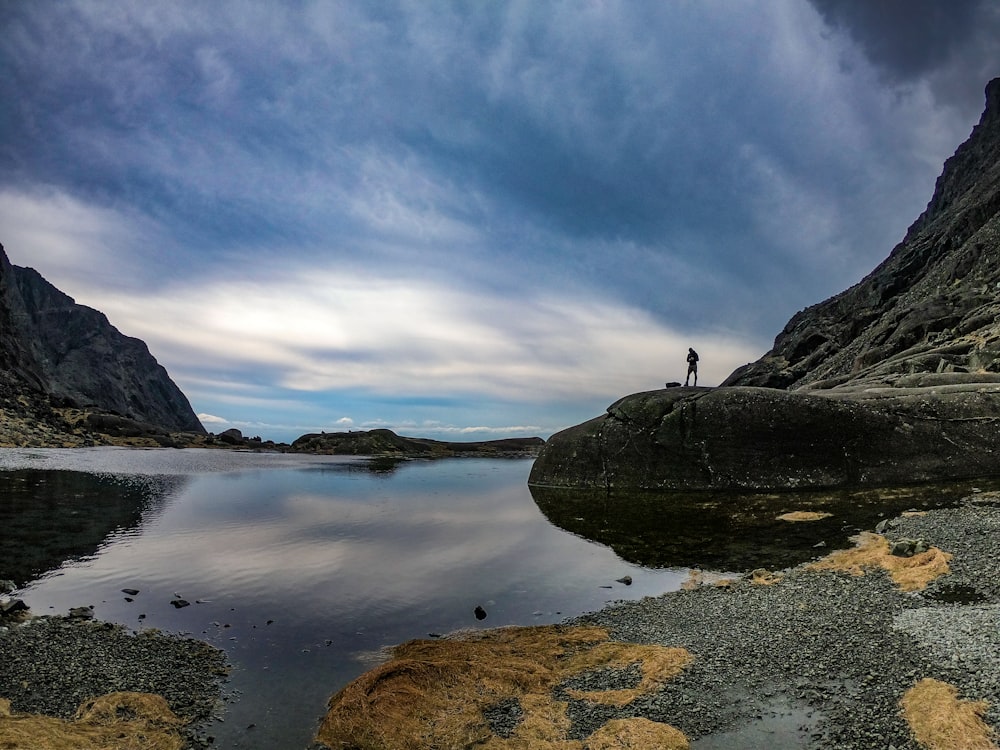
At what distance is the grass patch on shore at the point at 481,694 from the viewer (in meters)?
8.09

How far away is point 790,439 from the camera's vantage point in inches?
1188

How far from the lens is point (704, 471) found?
31.3m

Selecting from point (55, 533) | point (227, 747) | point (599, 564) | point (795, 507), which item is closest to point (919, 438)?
point (795, 507)

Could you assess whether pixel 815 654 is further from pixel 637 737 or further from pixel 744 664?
pixel 637 737

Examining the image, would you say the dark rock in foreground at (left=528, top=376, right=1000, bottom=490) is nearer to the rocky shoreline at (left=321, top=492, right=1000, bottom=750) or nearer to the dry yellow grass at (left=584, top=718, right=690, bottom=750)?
the rocky shoreline at (left=321, top=492, right=1000, bottom=750)

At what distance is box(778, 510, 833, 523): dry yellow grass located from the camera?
2231 centimetres

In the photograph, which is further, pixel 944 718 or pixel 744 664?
pixel 744 664

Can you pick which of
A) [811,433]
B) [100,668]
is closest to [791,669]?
[100,668]

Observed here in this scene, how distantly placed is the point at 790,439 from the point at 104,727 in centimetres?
3146

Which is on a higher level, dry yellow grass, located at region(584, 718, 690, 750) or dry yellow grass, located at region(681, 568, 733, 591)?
dry yellow grass, located at region(681, 568, 733, 591)

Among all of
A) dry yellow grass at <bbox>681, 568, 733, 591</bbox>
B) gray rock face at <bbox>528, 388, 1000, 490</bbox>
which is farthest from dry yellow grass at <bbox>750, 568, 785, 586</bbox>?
gray rock face at <bbox>528, 388, 1000, 490</bbox>

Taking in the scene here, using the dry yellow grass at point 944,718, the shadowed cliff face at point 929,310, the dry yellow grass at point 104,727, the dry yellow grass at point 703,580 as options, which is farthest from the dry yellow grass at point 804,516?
the dry yellow grass at point 104,727

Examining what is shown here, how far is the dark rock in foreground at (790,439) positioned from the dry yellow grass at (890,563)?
1290 centimetres

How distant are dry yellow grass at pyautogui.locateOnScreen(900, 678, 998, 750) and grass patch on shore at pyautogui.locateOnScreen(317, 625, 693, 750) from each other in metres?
2.91
